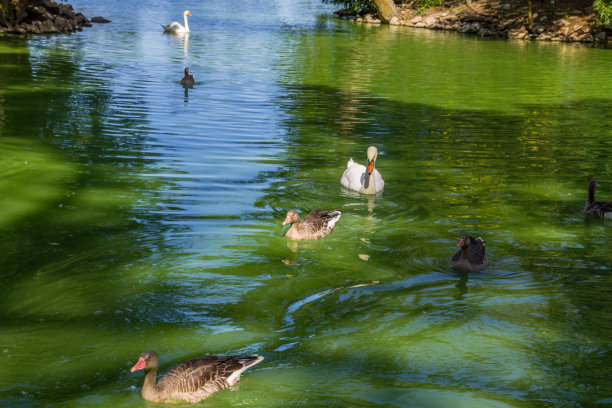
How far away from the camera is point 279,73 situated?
31.9 m

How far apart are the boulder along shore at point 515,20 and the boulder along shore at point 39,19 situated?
2782 cm

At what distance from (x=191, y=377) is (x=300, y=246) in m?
4.62

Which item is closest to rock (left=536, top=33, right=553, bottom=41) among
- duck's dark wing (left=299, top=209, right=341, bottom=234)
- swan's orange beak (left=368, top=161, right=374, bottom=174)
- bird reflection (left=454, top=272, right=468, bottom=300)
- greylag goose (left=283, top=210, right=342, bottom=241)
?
swan's orange beak (left=368, top=161, right=374, bottom=174)

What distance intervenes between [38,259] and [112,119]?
10441mm

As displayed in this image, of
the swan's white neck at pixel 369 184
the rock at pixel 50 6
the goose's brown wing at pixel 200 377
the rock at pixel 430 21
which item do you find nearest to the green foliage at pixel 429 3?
the rock at pixel 430 21

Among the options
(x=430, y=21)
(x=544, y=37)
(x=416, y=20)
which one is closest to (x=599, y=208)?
(x=544, y=37)

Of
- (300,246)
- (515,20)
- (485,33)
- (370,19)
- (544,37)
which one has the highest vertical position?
(370,19)

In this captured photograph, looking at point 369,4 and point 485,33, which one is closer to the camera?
point 485,33

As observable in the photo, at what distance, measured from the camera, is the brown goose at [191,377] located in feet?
24.5

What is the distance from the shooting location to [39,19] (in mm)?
43781

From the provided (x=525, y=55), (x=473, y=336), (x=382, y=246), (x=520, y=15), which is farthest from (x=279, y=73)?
(x=520, y=15)

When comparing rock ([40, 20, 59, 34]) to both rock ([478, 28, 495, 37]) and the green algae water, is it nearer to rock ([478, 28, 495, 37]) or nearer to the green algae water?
the green algae water

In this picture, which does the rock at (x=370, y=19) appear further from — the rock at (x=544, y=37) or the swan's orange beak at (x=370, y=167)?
the swan's orange beak at (x=370, y=167)

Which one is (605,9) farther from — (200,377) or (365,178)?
(200,377)
